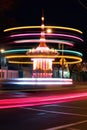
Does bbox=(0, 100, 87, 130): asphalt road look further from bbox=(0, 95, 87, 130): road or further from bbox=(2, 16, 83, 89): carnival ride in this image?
bbox=(2, 16, 83, 89): carnival ride

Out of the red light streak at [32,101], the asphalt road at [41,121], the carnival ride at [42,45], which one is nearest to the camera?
the asphalt road at [41,121]

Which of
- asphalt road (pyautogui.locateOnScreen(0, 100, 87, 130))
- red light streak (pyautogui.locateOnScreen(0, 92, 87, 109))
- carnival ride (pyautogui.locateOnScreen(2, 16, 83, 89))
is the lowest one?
asphalt road (pyautogui.locateOnScreen(0, 100, 87, 130))

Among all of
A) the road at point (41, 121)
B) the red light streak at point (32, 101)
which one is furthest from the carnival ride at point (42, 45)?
the road at point (41, 121)

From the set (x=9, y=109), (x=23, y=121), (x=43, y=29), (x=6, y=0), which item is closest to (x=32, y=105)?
(x=9, y=109)

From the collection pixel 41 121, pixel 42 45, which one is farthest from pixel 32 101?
pixel 42 45

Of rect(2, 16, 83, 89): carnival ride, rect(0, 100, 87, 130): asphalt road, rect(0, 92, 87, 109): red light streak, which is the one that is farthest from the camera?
rect(2, 16, 83, 89): carnival ride

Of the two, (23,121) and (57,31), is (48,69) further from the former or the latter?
Answer: (23,121)

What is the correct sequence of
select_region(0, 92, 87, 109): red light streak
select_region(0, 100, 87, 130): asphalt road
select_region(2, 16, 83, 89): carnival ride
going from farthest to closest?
1. select_region(2, 16, 83, 89): carnival ride
2. select_region(0, 92, 87, 109): red light streak
3. select_region(0, 100, 87, 130): asphalt road

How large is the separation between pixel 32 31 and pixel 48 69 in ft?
43.8

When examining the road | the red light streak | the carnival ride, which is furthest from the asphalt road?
the carnival ride

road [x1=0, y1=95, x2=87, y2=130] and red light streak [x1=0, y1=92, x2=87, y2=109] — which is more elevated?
red light streak [x1=0, y1=92, x2=87, y2=109]

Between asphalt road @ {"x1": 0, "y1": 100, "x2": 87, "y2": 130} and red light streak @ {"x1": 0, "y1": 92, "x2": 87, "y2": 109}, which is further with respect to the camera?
red light streak @ {"x1": 0, "y1": 92, "x2": 87, "y2": 109}

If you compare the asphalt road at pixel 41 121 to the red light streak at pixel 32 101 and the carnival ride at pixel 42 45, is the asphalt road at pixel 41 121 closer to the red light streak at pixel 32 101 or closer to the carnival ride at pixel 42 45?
the red light streak at pixel 32 101

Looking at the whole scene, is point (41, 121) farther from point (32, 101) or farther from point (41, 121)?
point (32, 101)
